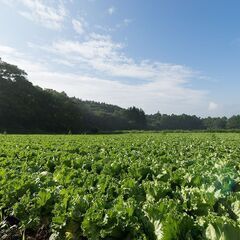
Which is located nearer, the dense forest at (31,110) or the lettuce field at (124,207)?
the lettuce field at (124,207)

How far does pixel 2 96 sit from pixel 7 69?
29.0 ft

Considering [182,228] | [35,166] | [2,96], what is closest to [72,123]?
[2,96]

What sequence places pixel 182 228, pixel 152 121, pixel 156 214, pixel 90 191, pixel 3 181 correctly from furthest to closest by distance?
pixel 152 121
pixel 3 181
pixel 90 191
pixel 156 214
pixel 182 228

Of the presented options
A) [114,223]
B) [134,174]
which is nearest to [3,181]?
[134,174]

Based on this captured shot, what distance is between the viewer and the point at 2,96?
231ft

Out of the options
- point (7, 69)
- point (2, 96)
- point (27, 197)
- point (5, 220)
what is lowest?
point (5, 220)

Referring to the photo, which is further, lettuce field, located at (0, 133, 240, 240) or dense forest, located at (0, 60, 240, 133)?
dense forest, located at (0, 60, 240, 133)

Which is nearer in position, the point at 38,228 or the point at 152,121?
the point at 38,228

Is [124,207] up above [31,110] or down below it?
below

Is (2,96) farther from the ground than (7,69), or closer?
closer

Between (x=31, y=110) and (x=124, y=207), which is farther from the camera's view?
(x=31, y=110)

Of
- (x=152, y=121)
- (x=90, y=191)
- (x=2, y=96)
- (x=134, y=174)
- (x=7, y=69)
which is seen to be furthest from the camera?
(x=152, y=121)

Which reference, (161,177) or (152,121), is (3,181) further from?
(152,121)

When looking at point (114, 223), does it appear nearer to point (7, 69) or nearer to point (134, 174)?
point (134, 174)
